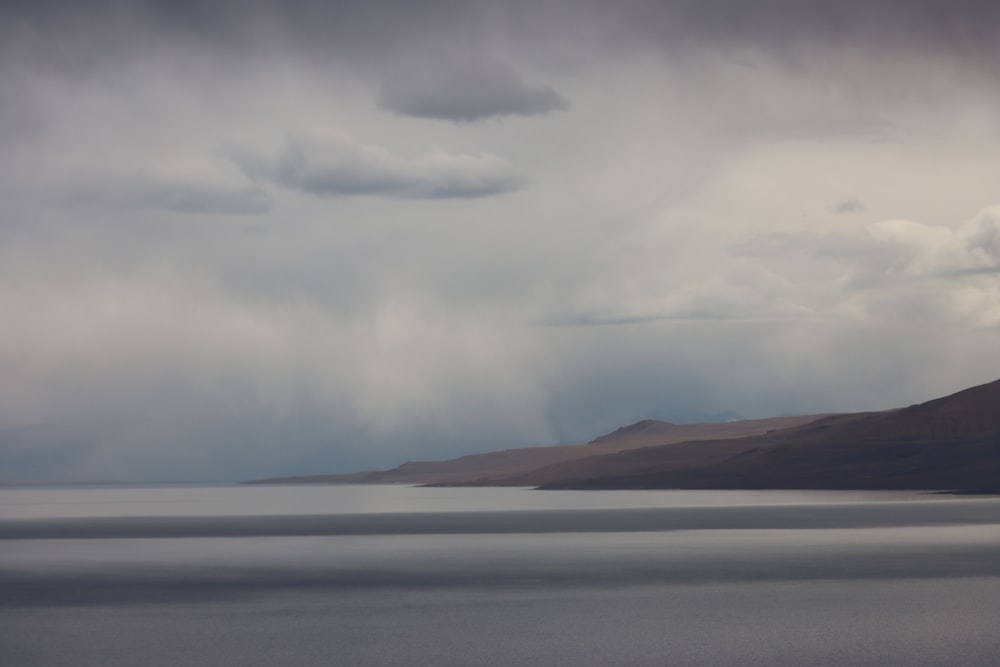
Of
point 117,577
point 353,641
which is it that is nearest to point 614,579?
point 353,641

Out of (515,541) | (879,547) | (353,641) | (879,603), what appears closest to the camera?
(353,641)

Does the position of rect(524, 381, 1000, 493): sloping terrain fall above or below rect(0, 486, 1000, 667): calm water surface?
above

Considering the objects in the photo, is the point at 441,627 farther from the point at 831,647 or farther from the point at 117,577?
the point at 117,577

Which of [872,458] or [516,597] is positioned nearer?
[516,597]

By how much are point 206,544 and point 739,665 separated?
39.5 m

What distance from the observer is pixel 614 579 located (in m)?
40.7

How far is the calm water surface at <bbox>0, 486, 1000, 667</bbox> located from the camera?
27.3 meters

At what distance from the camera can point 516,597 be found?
36312 mm

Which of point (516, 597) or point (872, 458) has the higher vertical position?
point (872, 458)

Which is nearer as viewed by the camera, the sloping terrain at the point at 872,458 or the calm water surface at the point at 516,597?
the calm water surface at the point at 516,597

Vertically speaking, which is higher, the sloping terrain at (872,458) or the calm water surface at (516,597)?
the sloping terrain at (872,458)

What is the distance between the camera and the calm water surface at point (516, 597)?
27.3 metres

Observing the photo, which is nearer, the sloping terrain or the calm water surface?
the calm water surface

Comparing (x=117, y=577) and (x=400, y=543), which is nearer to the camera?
(x=117, y=577)
